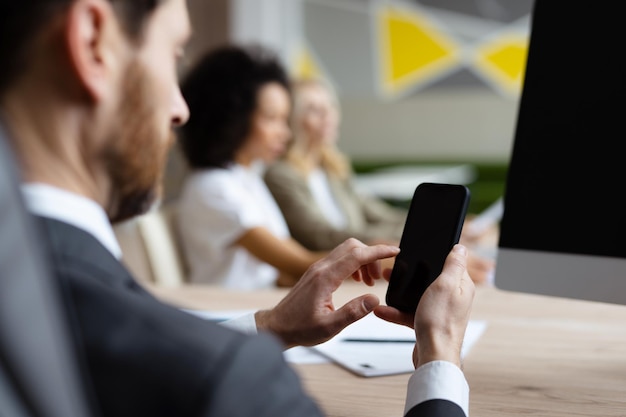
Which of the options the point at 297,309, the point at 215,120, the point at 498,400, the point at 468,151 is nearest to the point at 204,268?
the point at 215,120

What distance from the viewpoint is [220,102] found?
104 inches

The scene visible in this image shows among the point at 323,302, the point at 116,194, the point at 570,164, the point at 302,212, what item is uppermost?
the point at 116,194

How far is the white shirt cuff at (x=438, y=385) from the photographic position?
0.71m

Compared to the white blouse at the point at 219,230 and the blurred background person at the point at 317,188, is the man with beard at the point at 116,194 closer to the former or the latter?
the white blouse at the point at 219,230

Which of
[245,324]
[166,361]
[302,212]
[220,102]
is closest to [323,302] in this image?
[245,324]

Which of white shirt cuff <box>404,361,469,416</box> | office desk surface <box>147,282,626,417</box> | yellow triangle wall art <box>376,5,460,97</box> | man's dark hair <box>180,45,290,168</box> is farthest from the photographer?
yellow triangle wall art <box>376,5,460,97</box>

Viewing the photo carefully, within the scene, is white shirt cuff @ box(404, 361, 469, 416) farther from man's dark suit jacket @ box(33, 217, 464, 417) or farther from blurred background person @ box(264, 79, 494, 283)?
blurred background person @ box(264, 79, 494, 283)

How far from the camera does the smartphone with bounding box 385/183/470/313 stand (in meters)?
0.87

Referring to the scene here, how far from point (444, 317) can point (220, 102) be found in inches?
77.5

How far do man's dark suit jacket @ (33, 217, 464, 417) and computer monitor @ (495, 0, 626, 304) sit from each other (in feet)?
1.80

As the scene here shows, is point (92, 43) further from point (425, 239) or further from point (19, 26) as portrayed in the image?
point (425, 239)

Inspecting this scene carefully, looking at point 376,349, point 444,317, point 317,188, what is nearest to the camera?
point 444,317

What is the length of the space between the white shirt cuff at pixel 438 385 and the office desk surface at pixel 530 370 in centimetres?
11

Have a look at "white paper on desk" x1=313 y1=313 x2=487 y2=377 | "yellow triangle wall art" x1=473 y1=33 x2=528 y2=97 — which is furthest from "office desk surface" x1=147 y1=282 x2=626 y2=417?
"yellow triangle wall art" x1=473 y1=33 x2=528 y2=97
